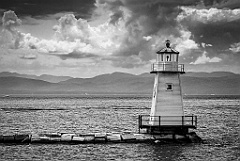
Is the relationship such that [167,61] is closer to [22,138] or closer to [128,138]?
[128,138]

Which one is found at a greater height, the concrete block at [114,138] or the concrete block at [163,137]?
the concrete block at [163,137]

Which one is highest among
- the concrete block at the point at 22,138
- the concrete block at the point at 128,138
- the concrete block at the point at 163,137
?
the concrete block at the point at 163,137

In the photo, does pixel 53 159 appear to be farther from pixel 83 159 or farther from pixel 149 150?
pixel 149 150

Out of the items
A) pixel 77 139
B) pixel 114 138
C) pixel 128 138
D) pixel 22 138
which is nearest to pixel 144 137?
pixel 128 138

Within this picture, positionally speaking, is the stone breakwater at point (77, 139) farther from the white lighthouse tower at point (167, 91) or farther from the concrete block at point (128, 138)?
the white lighthouse tower at point (167, 91)

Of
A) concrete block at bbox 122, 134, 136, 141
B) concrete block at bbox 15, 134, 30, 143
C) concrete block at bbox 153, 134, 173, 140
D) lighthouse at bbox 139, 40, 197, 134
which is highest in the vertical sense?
lighthouse at bbox 139, 40, 197, 134

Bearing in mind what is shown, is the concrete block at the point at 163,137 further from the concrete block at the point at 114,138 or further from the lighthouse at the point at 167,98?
the concrete block at the point at 114,138

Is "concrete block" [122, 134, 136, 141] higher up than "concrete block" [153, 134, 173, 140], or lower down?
lower down

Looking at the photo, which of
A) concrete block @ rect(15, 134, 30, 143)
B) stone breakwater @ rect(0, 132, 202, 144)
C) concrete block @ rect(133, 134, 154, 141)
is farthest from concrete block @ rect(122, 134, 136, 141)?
concrete block @ rect(15, 134, 30, 143)

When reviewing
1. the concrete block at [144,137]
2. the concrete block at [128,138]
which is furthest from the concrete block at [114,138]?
the concrete block at [144,137]

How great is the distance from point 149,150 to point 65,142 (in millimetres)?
7927

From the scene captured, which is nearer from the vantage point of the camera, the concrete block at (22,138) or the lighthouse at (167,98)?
the lighthouse at (167,98)

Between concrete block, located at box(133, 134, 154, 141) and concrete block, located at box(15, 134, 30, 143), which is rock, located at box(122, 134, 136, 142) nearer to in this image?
concrete block, located at box(133, 134, 154, 141)

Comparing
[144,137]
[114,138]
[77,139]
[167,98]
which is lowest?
[77,139]
